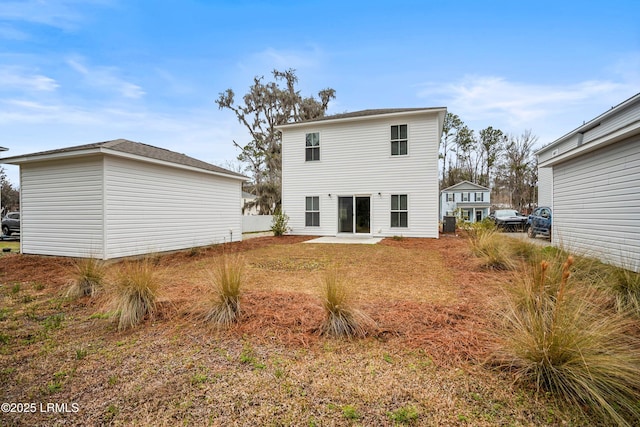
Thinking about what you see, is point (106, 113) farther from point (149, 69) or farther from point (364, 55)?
point (364, 55)

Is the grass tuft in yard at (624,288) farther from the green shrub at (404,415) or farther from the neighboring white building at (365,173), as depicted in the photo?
the neighboring white building at (365,173)

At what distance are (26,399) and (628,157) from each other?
10.1m

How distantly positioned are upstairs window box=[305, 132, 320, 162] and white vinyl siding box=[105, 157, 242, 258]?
14.0 ft

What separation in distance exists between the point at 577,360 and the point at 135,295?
4.59m

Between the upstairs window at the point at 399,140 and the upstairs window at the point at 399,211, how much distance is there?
2.08m

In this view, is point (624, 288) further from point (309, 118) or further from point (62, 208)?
point (309, 118)

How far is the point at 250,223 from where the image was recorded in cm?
2128

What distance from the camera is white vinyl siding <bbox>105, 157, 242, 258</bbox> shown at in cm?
811

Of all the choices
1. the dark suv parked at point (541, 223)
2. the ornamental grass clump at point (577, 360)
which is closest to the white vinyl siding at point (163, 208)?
the ornamental grass clump at point (577, 360)

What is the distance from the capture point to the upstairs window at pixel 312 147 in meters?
15.0

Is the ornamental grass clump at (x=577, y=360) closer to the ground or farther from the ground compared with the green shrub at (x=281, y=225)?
closer to the ground

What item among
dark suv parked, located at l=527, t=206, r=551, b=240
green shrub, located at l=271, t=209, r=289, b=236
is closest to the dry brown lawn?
green shrub, located at l=271, t=209, r=289, b=236

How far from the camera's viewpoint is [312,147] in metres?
15.1

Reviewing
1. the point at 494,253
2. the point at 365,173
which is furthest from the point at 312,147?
the point at 494,253
